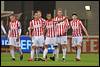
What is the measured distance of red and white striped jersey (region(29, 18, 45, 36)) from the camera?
76.7 ft

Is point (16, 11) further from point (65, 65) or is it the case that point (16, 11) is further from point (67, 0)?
point (65, 65)

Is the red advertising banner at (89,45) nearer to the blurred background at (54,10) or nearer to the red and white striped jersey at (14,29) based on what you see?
the blurred background at (54,10)

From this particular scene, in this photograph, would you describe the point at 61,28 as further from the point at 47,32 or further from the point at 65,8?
the point at 65,8

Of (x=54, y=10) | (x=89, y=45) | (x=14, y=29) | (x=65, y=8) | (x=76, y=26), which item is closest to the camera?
(x=14, y=29)

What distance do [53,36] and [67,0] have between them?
11516 millimetres

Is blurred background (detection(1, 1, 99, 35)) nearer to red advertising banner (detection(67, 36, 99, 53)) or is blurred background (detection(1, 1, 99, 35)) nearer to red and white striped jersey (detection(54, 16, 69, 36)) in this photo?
red advertising banner (detection(67, 36, 99, 53))

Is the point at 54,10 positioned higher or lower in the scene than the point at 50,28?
higher

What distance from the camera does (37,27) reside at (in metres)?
23.5

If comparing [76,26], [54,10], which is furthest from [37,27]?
[54,10]

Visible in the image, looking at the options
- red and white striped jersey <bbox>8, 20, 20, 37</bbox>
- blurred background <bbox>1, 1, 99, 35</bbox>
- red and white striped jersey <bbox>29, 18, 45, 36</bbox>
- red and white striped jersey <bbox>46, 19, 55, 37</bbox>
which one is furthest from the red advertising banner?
red and white striped jersey <bbox>29, 18, 45, 36</bbox>

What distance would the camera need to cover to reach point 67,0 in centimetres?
3531

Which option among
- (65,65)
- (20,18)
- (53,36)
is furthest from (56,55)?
(20,18)

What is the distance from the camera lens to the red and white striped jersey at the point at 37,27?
76.7ft

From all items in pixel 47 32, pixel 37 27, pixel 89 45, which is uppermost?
pixel 37 27
